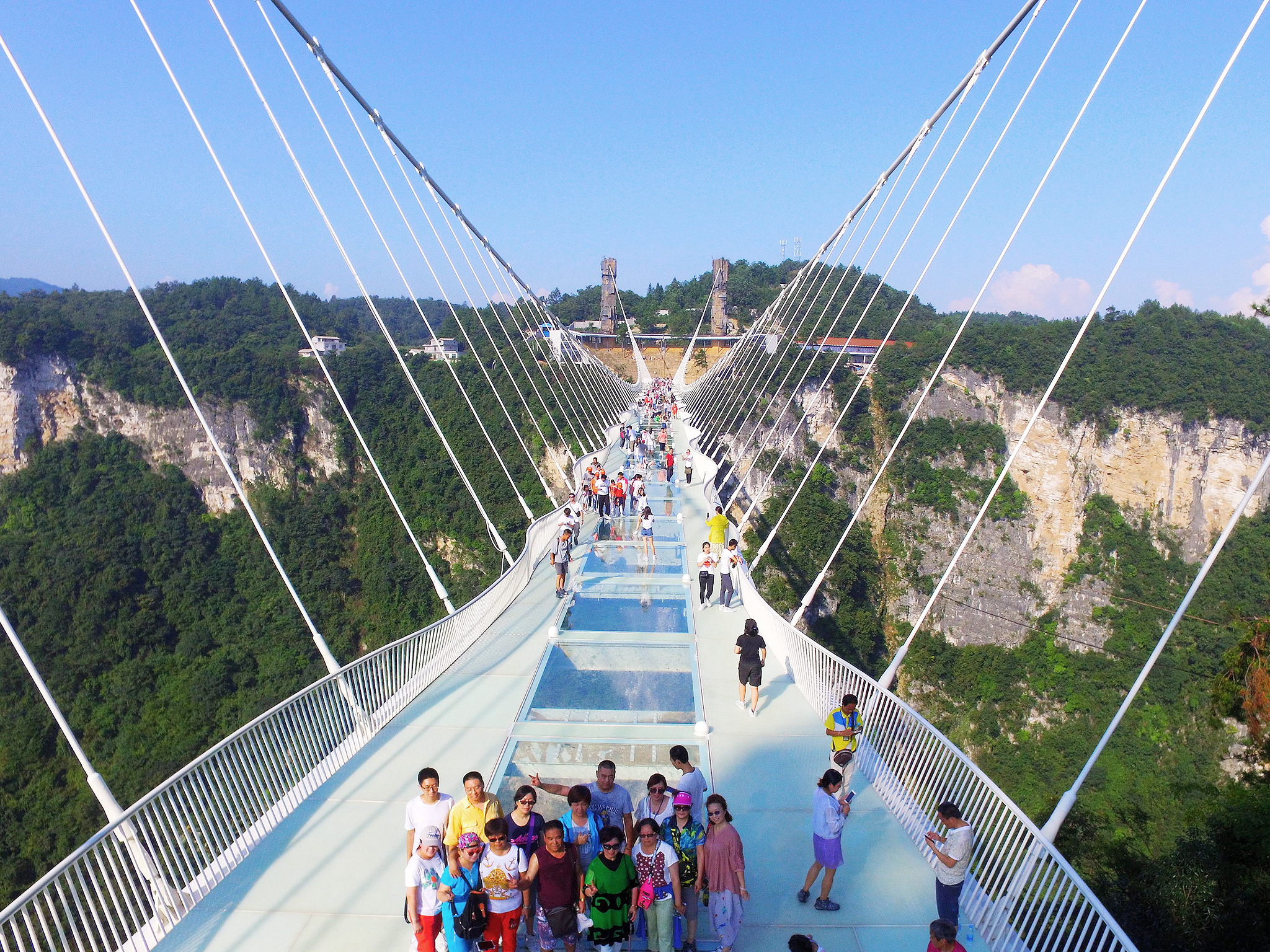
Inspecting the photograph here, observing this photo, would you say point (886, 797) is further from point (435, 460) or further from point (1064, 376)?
point (1064, 376)

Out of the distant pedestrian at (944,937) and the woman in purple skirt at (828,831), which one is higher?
the distant pedestrian at (944,937)

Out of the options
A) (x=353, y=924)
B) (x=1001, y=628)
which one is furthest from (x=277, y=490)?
(x=353, y=924)

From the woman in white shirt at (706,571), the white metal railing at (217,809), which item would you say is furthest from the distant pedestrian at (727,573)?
the white metal railing at (217,809)

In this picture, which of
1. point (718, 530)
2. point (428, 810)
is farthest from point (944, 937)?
point (718, 530)

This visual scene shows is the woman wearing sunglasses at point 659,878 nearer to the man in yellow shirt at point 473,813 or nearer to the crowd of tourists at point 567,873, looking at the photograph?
the crowd of tourists at point 567,873

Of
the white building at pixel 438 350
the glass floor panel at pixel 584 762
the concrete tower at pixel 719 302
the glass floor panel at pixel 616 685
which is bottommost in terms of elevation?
the glass floor panel at pixel 616 685

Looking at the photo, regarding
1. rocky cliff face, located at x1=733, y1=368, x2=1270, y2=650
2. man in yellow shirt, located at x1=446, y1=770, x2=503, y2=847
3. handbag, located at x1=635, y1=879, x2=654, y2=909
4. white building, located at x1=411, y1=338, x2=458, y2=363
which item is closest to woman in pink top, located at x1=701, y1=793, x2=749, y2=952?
handbag, located at x1=635, y1=879, x2=654, y2=909

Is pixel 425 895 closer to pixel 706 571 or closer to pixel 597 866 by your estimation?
pixel 597 866
